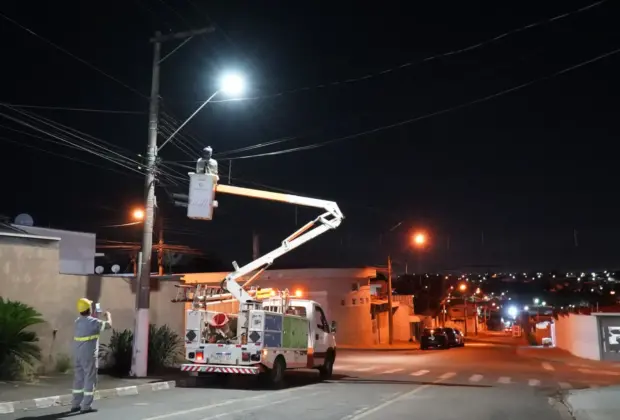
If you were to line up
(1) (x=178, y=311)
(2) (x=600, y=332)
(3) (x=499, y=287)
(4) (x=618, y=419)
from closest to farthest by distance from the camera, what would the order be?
(4) (x=618, y=419) → (1) (x=178, y=311) → (2) (x=600, y=332) → (3) (x=499, y=287)

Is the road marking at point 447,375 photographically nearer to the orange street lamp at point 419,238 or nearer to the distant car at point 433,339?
the orange street lamp at point 419,238

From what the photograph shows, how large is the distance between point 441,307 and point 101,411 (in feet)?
235

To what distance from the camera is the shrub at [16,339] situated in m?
15.0

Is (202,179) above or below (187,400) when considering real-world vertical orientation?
above

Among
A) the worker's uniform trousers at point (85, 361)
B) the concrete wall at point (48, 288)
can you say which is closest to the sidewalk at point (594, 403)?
the worker's uniform trousers at point (85, 361)

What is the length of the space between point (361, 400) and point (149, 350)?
7.86m

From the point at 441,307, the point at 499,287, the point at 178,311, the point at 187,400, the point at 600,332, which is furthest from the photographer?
the point at 499,287

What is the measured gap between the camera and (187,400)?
13.8 m

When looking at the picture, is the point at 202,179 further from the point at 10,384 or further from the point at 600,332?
the point at 600,332

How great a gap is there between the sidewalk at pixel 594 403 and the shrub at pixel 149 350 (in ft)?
37.2

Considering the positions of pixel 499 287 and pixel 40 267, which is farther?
pixel 499 287

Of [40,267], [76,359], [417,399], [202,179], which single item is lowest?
[417,399]

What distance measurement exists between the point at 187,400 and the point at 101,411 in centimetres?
238

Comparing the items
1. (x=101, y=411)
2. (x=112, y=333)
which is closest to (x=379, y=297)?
(x=112, y=333)
